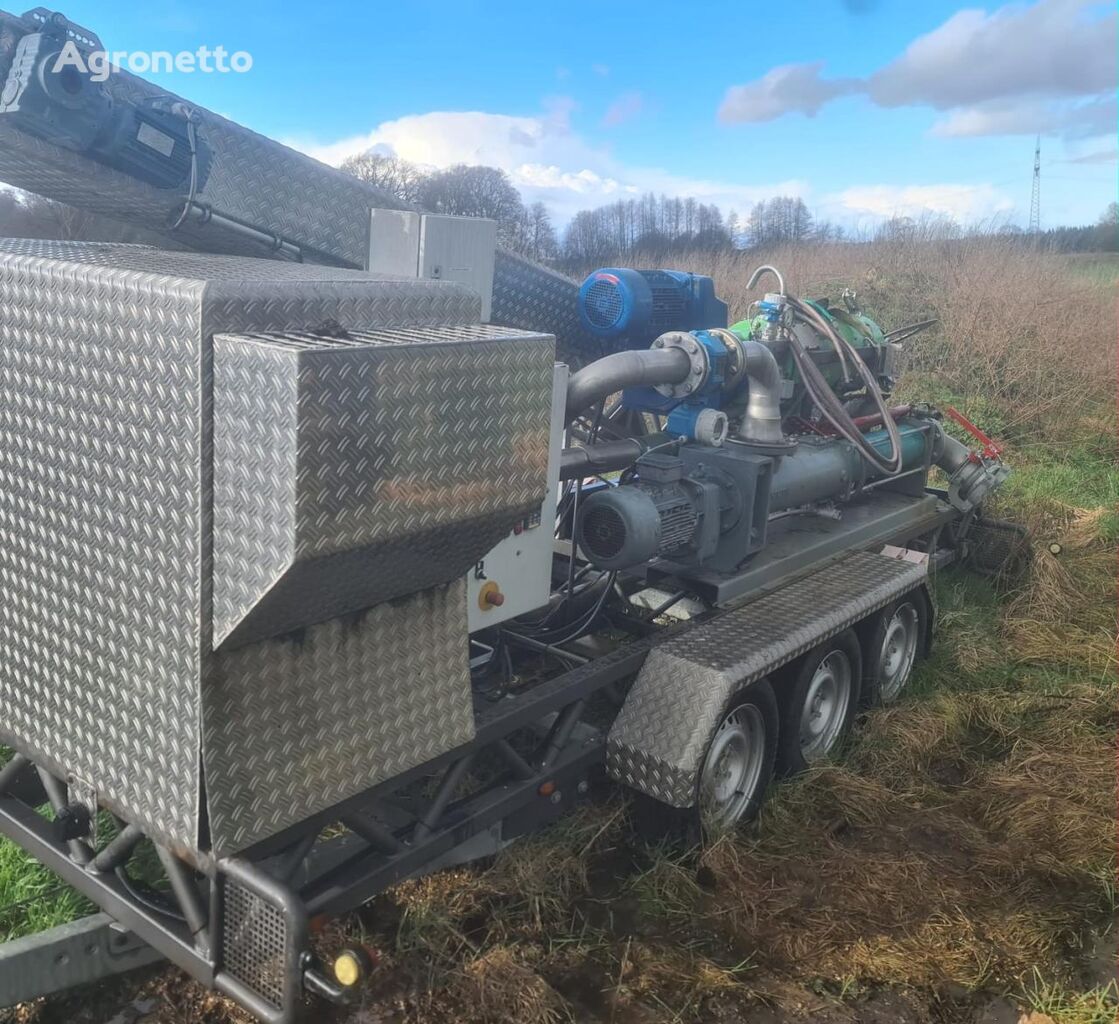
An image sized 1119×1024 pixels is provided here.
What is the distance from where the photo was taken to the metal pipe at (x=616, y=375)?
4.11 meters

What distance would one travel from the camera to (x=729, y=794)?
421 centimetres

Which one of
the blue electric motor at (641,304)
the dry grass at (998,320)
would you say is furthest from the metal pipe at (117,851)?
the dry grass at (998,320)

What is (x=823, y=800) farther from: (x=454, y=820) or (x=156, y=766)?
(x=156, y=766)

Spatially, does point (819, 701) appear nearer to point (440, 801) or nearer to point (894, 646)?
point (894, 646)

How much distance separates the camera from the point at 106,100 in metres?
4.16

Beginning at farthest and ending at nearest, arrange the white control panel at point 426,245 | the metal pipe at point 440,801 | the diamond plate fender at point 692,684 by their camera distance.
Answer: the diamond plate fender at point 692,684 < the white control panel at point 426,245 < the metal pipe at point 440,801

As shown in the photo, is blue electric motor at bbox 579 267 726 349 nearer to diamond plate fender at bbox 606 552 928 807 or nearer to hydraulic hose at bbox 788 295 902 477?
hydraulic hose at bbox 788 295 902 477

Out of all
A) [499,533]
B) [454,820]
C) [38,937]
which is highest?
[499,533]

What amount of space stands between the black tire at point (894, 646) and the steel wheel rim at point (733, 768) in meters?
1.13

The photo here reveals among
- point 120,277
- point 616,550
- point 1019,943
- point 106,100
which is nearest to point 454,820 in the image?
point 616,550

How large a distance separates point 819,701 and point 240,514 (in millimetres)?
3453

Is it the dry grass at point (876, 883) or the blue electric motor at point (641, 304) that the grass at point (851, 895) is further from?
the blue electric motor at point (641, 304)

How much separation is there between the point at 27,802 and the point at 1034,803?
13.2ft

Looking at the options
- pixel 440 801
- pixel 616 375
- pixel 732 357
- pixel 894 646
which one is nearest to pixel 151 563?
pixel 440 801
